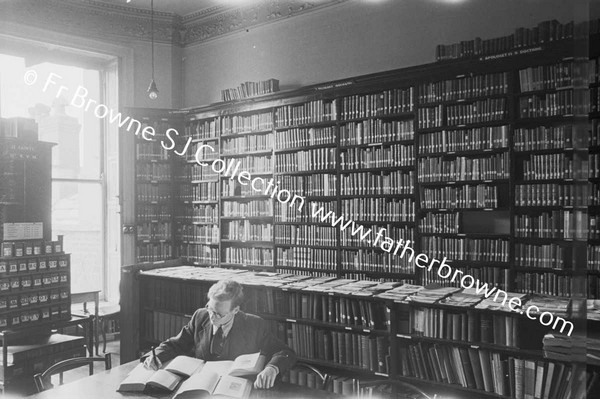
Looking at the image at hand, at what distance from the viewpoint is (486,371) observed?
3.29 metres

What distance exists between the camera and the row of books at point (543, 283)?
16.0 feet

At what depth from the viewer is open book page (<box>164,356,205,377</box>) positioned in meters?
2.68

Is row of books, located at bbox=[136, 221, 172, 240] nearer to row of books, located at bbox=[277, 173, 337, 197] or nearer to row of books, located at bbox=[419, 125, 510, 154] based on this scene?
row of books, located at bbox=[277, 173, 337, 197]

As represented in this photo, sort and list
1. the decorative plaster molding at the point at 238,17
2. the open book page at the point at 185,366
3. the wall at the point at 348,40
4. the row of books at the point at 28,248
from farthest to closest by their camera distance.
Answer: the decorative plaster molding at the point at 238,17
the wall at the point at 348,40
the row of books at the point at 28,248
the open book page at the point at 185,366

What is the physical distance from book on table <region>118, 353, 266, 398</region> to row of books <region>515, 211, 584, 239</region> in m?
3.25

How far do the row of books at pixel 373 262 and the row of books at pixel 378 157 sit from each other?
982 mm

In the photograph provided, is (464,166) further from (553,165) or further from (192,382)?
(192,382)

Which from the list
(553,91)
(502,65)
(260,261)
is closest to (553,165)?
(553,91)

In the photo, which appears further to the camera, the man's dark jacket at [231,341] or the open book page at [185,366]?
the man's dark jacket at [231,341]

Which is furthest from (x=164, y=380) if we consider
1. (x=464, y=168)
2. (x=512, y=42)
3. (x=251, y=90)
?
(x=251, y=90)

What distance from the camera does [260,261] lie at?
6996 millimetres

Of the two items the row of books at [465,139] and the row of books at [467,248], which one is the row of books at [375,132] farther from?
the row of books at [467,248]

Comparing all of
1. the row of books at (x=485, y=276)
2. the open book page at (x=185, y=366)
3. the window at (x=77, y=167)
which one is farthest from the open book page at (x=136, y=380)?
the window at (x=77, y=167)

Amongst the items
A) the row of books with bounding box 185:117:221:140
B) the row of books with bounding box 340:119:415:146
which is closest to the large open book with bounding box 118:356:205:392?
Answer: the row of books with bounding box 340:119:415:146
